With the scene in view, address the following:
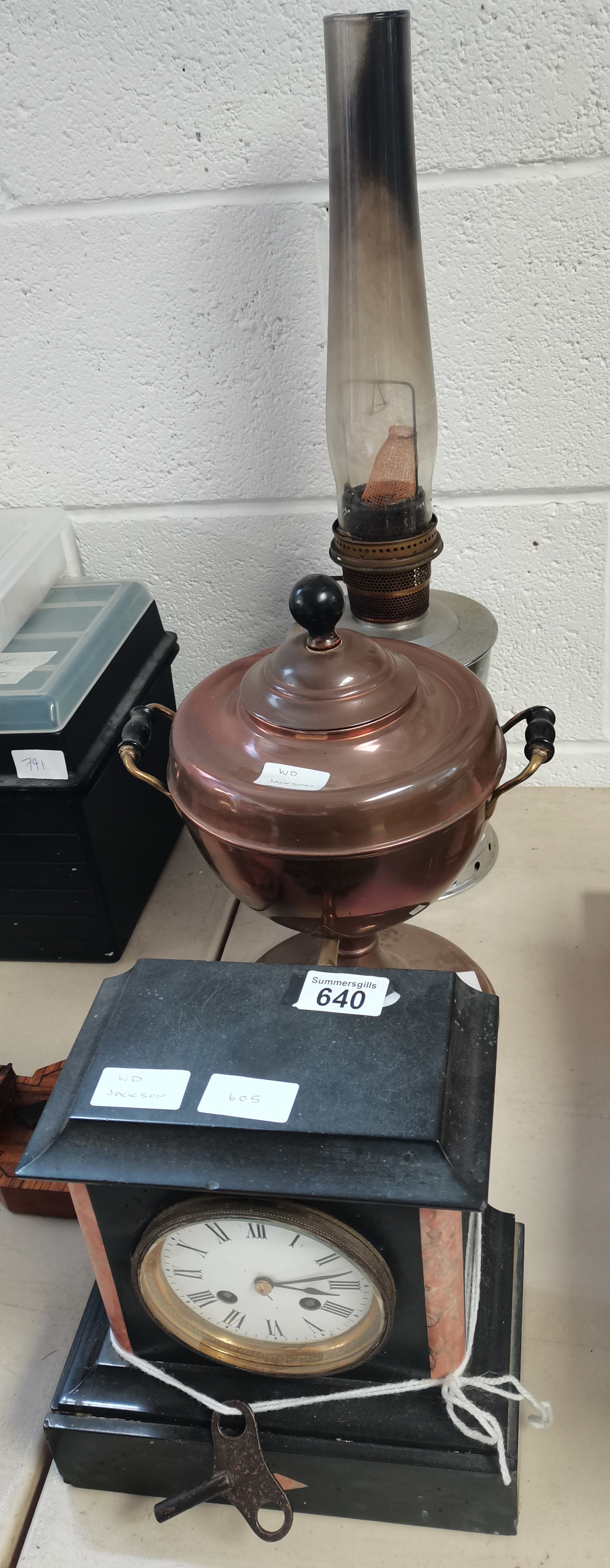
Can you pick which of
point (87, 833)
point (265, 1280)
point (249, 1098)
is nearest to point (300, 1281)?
point (265, 1280)

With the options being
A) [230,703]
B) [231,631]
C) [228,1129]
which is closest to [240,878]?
[230,703]

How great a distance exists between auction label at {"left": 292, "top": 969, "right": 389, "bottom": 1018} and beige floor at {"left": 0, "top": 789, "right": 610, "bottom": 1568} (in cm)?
31

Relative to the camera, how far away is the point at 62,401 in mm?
1242

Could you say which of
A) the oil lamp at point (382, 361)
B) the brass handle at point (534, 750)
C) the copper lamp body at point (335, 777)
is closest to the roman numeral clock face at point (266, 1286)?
the copper lamp body at point (335, 777)

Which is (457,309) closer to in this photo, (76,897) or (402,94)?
(402,94)

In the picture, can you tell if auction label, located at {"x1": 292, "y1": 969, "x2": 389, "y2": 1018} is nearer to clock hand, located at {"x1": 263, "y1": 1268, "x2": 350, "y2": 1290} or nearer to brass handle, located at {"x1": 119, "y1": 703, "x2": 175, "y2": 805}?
clock hand, located at {"x1": 263, "y1": 1268, "x2": 350, "y2": 1290}

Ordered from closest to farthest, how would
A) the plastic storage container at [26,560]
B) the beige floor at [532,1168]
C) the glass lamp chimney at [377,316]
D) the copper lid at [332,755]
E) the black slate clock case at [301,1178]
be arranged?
the black slate clock case at [301,1178] → the beige floor at [532,1168] → the copper lid at [332,755] → the glass lamp chimney at [377,316] → the plastic storage container at [26,560]

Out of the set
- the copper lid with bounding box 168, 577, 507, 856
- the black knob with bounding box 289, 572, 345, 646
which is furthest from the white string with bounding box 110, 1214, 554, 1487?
the black knob with bounding box 289, 572, 345, 646

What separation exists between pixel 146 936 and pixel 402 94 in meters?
0.83

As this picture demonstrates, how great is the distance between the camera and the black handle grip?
0.94 metres

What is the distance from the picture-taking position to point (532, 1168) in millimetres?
898

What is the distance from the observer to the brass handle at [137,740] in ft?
3.02

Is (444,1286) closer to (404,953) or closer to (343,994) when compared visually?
(343,994)

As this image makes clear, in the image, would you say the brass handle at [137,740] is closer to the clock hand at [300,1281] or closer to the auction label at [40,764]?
the auction label at [40,764]
